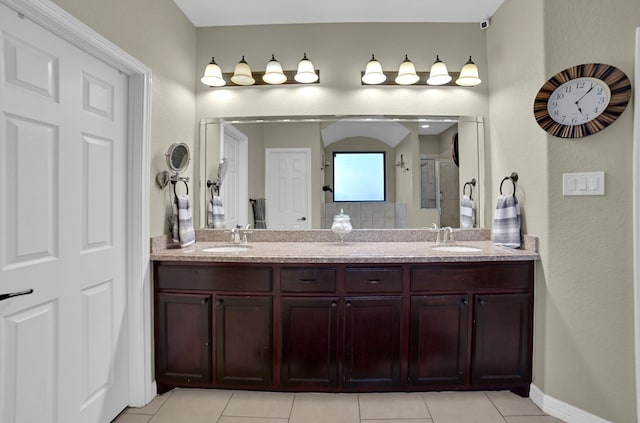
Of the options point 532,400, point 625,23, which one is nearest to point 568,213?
point 625,23

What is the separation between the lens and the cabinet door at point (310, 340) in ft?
6.34

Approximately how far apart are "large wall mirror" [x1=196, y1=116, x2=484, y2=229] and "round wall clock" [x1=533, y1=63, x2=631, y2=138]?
0.69 metres

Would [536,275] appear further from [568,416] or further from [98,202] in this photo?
[98,202]

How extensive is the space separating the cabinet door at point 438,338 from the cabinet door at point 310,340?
47 cm

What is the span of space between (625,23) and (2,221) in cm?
299

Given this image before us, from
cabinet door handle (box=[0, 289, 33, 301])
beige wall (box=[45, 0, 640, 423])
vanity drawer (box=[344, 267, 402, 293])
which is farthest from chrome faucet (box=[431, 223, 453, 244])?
Result: cabinet door handle (box=[0, 289, 33, 301])

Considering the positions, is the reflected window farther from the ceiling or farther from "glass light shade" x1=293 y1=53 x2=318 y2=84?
the ceiling

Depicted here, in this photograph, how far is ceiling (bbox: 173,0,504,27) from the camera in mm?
2332

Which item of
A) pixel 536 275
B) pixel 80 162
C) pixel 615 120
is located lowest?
pixel 536 275

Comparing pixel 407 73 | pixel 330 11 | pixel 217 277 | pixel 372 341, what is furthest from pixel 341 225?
pixel 330 11

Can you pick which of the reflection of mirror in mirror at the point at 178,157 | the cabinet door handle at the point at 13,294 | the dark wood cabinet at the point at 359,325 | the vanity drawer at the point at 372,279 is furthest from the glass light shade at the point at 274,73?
the cabinet door handle at the point at 13,294

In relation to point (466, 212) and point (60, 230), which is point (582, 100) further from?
point (60, 230)

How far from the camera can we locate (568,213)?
1838 mm

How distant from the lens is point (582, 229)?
1804mm
